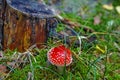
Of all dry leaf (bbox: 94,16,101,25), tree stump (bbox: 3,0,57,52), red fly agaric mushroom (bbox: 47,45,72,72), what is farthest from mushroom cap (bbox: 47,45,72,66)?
dry leaf (bbox: 94,16,101,25)

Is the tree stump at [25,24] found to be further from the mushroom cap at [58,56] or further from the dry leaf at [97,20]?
the dry leaf at [97,20]

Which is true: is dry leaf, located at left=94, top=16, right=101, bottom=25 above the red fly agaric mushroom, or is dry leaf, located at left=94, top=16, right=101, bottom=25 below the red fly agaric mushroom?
above

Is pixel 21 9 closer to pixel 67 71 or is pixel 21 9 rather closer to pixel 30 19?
pixel 30 19

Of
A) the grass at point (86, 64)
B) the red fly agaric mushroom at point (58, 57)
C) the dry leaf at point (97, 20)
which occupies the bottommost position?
the grass at point (86, 64)

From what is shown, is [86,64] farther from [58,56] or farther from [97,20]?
[97,20]

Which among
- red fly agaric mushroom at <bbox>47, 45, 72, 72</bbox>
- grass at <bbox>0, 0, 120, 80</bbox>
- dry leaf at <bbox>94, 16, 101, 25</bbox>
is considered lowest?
grass at <bbox>0, 0, 120, 80</bbox>

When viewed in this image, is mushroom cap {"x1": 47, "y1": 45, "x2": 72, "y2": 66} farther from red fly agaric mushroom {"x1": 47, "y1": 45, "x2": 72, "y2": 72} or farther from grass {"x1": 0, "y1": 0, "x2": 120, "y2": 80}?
grass {"x1": 0, "y1": 0, "x2": 120, "y2": 80}

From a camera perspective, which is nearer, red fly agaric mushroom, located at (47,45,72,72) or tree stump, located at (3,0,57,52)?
red fly agaric mushroom, located at (47,45,72,72)

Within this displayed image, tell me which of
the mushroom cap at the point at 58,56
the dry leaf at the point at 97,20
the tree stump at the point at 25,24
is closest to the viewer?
the mushroom cap at the point at 58,56

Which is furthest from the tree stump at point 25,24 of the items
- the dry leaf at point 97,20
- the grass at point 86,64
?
the dry leaf at point 97,20
